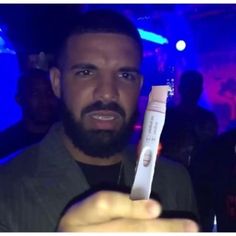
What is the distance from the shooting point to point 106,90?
3.23 ft

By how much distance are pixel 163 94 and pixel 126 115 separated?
0.10 metres

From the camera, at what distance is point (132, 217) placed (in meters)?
0.79

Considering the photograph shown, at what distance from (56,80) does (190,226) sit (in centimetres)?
46

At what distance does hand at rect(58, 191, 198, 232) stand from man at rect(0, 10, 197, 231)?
16 cm

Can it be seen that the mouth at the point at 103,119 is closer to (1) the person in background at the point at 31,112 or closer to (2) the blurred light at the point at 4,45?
(1) the person in background at the point at 31,112

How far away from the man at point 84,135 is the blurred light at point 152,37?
0.01 meters

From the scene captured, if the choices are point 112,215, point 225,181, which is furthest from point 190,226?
point 112,215

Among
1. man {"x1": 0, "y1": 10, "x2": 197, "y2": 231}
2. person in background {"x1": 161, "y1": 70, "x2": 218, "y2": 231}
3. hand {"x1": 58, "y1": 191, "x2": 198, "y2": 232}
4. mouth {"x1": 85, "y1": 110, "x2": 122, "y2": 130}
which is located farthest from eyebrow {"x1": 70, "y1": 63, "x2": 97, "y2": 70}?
hand {"x1": 58, "y1": 191, "x2": 198, "y2": 232}

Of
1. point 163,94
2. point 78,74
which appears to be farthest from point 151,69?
point 78,74

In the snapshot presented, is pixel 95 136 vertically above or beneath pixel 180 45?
beneath

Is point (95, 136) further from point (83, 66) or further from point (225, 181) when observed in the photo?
point (225, 181)

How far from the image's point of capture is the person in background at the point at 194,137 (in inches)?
40.2

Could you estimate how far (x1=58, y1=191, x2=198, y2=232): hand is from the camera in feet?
2.49

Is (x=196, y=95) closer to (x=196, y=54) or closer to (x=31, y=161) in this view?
(x=196, y=54)
